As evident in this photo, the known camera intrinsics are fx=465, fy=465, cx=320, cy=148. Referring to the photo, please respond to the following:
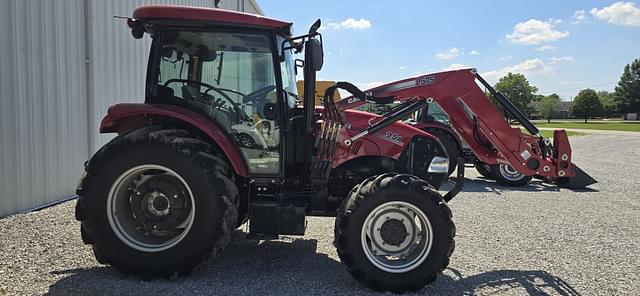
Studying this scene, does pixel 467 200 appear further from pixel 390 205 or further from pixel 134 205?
pixel 134 205

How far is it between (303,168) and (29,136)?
4366mm

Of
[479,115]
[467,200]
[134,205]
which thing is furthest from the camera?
[467,200]

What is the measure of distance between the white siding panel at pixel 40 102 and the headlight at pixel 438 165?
542cm

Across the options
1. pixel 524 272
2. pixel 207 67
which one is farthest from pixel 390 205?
pixel 207 67

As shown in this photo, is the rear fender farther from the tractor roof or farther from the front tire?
the front tire

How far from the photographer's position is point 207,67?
4.33 metres

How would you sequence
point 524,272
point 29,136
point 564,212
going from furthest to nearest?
1. point 564,212
2. point 29,136
3. point 524,272

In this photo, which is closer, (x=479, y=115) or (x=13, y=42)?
(x=479, y=115)

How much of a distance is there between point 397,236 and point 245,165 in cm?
151

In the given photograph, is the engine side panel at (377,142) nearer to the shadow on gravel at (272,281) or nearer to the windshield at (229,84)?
the windshield at (229,84)

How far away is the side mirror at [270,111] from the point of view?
14.1 feet

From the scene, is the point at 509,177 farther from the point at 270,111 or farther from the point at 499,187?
the point at 270,111

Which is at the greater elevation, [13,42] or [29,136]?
[13,42]

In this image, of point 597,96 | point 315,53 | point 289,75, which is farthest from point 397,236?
point 597,96
